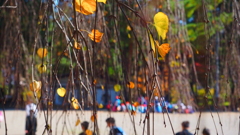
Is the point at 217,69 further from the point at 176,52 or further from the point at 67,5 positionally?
the point at 67,5

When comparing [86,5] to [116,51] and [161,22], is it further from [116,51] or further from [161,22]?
[116,51]

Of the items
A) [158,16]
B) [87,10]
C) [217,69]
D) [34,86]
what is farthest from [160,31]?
[217,69]

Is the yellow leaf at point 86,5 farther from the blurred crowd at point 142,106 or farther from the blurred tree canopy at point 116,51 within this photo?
the blurred crowd at point 142,106

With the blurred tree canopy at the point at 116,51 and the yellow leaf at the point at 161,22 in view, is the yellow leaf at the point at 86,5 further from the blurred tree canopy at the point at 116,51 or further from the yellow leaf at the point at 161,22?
the yellow leaf at the point at 161,22

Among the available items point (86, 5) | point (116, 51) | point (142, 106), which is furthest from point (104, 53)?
point (86, 5)

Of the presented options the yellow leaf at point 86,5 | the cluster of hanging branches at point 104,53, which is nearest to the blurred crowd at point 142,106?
the cluster of hanging branches at point 104,53

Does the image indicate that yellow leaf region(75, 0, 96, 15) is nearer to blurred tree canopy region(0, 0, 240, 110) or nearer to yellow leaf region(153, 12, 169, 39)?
blurred tree canopy region(0, 0, 240, 110)

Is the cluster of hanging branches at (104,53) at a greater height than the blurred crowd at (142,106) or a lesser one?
greater

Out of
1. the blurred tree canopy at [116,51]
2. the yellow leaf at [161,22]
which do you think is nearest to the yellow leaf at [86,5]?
the blurred tree canopy at [116,51]

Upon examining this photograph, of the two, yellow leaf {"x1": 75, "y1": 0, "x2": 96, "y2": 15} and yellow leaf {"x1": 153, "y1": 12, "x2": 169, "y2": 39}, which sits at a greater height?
yellow leaf {"x1": 75, "y1": 0, "x2": 96, "y2": 15}

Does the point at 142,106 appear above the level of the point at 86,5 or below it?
below

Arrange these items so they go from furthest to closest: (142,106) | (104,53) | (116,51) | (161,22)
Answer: (104,53) < (116,51) < (142,106) < (161,22)

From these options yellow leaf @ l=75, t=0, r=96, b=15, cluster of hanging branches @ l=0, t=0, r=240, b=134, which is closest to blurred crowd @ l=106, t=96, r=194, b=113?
cluster of hanging branches @ l=0, t=0, r=240, b=134

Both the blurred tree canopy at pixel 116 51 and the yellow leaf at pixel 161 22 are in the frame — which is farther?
the blurred tree canopy at pixel 116 51
